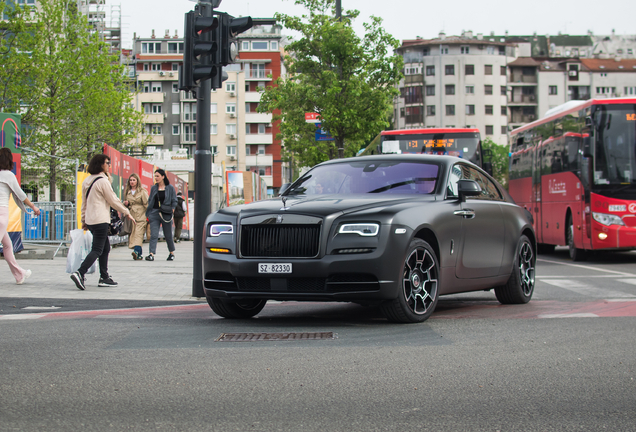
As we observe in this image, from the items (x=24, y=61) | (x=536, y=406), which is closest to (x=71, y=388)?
(x=536, y=406)

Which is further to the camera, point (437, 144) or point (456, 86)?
point (456, 86)

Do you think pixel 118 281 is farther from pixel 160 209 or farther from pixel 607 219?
pixel 607 219

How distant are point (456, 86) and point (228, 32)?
10823cm

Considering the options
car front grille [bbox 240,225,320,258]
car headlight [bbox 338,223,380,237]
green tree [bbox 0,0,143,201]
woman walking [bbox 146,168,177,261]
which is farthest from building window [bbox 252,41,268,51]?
car headlight [bbox 338,223,380,237]

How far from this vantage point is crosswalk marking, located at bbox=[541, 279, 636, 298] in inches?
416

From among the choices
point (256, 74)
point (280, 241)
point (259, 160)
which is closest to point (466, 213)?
point (280, 241)

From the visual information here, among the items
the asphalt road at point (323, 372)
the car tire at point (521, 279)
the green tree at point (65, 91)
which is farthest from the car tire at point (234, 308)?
the green tree at point (65, 91)

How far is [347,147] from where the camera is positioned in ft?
125

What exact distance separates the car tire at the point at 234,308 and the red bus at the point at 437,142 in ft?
45.9

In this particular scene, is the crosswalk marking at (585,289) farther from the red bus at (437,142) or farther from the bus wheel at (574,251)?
the red bus at (437,142)

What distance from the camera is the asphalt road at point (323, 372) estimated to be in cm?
401

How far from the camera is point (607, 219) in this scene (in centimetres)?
1780

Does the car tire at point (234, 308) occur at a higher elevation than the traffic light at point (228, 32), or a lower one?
lower

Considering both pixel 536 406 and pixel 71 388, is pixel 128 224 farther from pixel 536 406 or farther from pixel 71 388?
pixel 536 406
